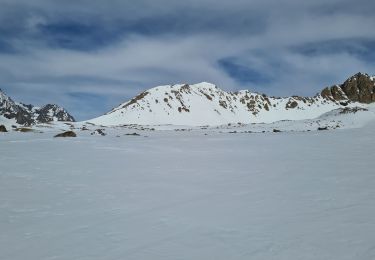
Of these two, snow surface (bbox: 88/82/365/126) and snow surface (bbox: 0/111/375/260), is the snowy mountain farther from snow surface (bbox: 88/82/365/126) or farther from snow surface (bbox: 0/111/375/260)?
snow surface (bbox: 0/111/375/260)

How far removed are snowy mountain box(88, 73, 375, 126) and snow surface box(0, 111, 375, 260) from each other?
337 feet

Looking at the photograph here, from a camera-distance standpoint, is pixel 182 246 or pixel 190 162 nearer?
pixel 182 246

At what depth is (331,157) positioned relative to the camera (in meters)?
17.4

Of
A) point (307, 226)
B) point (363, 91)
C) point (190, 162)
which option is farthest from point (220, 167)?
point (363, 91)

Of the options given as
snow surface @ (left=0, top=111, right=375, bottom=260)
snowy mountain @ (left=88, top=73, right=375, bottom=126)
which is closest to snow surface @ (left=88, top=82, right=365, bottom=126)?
snowy mountain @ (left=88, top=73, right=375, bottom=126)

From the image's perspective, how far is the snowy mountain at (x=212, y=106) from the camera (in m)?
137

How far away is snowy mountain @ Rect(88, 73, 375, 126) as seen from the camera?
13700 cm

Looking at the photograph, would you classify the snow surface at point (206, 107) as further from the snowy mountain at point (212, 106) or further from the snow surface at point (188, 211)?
the snow surface at point (188, 211)

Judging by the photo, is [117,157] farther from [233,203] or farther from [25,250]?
[25,250]

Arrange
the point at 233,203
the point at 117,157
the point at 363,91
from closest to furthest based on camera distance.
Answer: the point at 233,203 → the point at 117,157 → the point at 363,91

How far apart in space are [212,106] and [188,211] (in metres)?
161

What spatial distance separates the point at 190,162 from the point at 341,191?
801 centimetres

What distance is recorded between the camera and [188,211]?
28.9ft

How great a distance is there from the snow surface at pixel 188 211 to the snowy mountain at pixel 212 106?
10268cm
